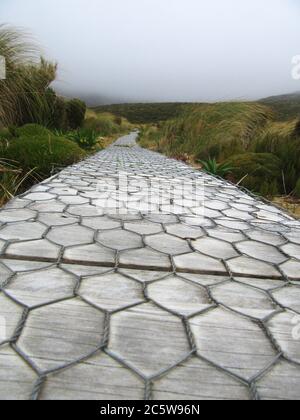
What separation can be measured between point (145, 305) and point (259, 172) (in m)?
4.27

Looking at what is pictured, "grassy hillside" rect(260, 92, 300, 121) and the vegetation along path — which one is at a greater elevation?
"grassy hillside" rect(260, 92, 300, 121)

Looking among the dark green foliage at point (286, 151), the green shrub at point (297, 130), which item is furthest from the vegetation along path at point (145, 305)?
the green shrub at point (297, 130)

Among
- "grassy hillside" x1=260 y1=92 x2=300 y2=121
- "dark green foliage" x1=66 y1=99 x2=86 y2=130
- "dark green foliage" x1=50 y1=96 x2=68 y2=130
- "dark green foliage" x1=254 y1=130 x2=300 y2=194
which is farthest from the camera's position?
"dark green foliage" x1=66 y1=99 x2=86 y2=130

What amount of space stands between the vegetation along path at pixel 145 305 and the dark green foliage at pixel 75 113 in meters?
12.9

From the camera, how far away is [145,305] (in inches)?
56.6

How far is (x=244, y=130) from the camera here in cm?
830

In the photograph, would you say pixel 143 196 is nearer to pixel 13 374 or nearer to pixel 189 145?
pixel 13 374

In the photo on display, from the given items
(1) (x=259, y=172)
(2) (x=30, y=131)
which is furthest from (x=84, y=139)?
(1) (x=259, y=172)

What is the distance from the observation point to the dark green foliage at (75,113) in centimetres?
1492

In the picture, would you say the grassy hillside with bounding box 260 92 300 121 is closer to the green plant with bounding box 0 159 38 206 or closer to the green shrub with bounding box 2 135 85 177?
the green shrub with bounding box 2 135 85 177

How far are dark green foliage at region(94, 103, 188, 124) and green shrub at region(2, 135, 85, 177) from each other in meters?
52.6

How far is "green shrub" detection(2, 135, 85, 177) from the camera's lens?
468 centimetres

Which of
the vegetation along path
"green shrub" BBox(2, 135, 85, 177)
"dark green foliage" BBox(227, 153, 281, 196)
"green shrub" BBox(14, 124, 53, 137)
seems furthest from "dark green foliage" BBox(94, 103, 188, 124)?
the vegetation along path
